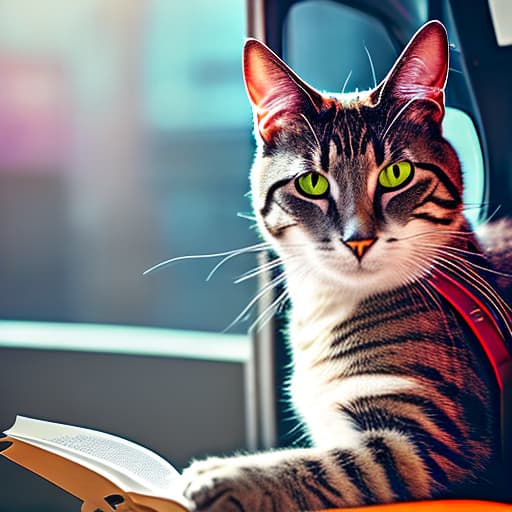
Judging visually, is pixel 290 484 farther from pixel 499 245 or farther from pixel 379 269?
pixel 499 245

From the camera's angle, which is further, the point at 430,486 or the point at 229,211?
the point at 229,211

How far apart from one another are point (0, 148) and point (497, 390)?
3.34 feet

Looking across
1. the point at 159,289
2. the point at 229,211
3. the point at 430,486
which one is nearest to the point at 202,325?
the point at 159,289

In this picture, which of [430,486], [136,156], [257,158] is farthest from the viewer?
[136,156]

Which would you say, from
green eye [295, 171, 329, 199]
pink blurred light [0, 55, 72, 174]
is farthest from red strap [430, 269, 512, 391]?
pink blurred light [0, 55, 72, 174]

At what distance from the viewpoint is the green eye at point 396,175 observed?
1.08 metres

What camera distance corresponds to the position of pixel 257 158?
1177 millimetres

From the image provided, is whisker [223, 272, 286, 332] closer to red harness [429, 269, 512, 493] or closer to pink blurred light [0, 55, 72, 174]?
red harness [429, 269, 512, 493]

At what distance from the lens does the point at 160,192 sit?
1.28 m

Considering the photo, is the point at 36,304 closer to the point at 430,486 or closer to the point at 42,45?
the point at 42,45

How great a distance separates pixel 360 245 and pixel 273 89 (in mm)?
292

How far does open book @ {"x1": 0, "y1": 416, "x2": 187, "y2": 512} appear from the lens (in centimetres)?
98

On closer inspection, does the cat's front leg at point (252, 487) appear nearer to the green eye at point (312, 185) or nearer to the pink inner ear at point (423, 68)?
the green eye at point (312, 185)

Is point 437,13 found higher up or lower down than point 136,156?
higher up
